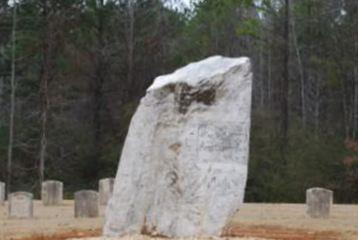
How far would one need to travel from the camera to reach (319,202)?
20.4 metres

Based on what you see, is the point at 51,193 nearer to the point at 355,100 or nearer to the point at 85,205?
the point at 85,205

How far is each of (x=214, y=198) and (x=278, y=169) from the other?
23402mm

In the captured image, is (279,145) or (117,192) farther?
(279,145)

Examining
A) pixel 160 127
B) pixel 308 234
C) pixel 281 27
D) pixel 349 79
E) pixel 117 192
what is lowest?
pixel 308 234

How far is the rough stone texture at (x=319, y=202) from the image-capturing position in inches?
803

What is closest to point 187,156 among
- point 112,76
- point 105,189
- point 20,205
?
point 20,205

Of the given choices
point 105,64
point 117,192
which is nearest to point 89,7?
point 105,64

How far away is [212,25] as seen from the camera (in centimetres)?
5022

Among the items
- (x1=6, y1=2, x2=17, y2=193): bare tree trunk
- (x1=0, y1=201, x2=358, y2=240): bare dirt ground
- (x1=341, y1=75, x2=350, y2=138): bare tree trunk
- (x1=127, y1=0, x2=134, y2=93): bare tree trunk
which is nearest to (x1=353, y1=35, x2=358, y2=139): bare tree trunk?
(x1=341, y1=75, x2=350, y2=138): bare tree trunk

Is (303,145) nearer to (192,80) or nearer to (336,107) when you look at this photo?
(336,107)

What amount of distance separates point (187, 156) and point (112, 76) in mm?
32564

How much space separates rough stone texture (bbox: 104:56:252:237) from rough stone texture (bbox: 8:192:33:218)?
8456 mm

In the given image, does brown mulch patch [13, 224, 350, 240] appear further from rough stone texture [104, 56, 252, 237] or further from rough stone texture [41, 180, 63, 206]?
rough stone texture [41, 180, 63, 206]

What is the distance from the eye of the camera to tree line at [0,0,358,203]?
3916cm
